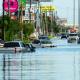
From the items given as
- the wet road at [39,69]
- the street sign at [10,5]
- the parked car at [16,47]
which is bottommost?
the parked car at [16,47]

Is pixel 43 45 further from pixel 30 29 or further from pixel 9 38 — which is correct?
pixel 30 29

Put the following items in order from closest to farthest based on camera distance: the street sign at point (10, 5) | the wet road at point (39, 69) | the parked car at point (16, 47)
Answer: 1. the wet road at point (39, 69)
2. the parked car at point (16, 47)
3. the street sign at point (10, 5)

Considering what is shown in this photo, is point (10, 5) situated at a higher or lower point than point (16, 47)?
higher

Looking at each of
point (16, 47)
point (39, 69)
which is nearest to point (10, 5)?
point (16, 47)

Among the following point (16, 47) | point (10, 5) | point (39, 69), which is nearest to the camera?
point (39, 69)

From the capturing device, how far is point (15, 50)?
49250mm

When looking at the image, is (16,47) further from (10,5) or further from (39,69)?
(39,69)

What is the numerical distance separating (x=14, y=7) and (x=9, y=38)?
154 inches

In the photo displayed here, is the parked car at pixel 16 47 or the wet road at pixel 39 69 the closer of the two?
the wet road at pixel 39 69

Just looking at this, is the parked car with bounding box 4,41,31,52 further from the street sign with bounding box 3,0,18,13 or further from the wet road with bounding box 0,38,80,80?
the street sign with bounding box 3,0,18,13

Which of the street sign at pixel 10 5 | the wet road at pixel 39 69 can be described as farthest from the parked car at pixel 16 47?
the street sign at pixel 10 5

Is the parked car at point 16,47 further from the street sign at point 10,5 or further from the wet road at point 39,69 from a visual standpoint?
the street sign at point 10,5

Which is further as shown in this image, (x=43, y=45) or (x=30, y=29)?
(x=30, y=29)

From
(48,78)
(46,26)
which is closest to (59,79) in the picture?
(48,78)
